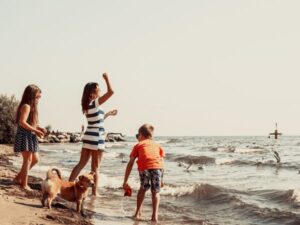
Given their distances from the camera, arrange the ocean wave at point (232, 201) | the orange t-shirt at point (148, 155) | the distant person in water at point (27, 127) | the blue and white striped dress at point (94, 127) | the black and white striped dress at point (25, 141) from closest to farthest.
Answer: the orange t-shirt at point (148, 155) < the distant person in water at point (27, 127) < the black and white striped dress at point (25, 141) < the blue and white striped dress at point (94, 127) < the ocean wave at point (232, 201)

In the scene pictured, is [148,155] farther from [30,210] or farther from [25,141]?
[25,141]

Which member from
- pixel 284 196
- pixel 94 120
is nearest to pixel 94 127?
pixel 94 120

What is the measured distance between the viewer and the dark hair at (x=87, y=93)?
7941mm

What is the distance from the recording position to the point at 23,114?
7555 mm

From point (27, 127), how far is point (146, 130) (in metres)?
2.03

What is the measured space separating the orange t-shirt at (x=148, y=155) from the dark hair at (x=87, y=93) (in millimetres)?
1422

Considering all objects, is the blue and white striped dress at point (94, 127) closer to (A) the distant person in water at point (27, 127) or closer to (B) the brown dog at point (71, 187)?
(A) the distant person in water at point (27, 127)

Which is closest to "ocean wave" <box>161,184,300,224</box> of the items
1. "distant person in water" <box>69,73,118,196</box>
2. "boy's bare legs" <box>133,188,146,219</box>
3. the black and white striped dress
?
"boy's bare legs" <box>133,188,146,219</box>

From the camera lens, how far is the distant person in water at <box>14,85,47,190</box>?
7582 mm

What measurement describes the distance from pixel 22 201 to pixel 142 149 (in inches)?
78.2

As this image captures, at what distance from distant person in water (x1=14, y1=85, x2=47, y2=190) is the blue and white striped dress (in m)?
0.79

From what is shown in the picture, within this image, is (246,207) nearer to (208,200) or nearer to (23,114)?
(208,200)

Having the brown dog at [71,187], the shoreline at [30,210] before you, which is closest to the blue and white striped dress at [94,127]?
the brown dog at [71,187]

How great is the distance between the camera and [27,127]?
7.51m
